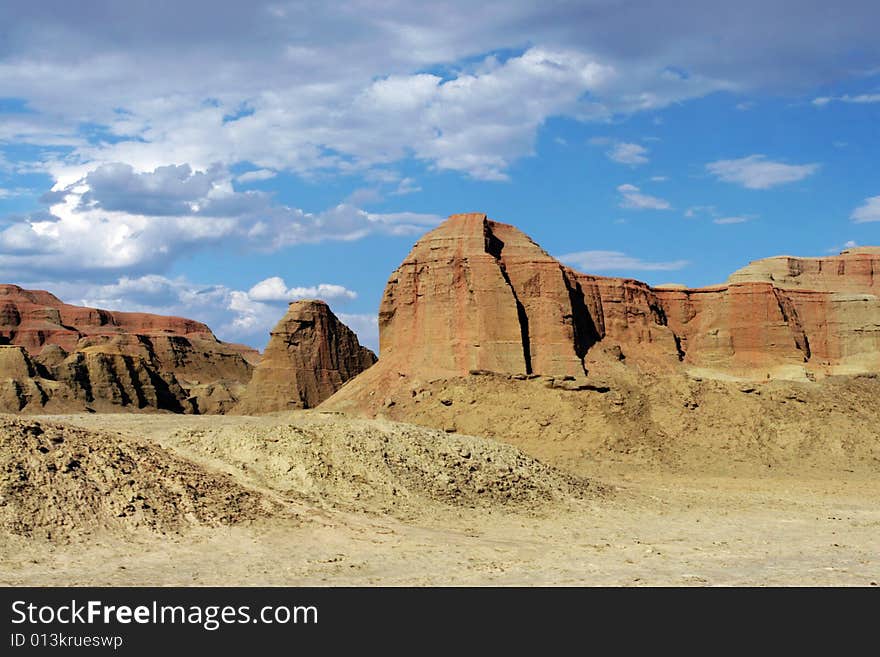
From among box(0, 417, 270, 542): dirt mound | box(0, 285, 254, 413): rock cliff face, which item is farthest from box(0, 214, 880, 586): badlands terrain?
box(0, 285, 254, 413): rock cliff face

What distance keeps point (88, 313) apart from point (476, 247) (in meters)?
98.3

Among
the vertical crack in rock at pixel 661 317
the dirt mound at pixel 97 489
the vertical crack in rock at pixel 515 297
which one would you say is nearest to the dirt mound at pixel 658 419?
the vertical crack in rock at pixel 515 297

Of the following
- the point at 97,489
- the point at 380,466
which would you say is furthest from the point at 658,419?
the point at 97,489

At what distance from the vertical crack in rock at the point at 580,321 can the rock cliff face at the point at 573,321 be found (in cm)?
10

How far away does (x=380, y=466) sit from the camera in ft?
88.6

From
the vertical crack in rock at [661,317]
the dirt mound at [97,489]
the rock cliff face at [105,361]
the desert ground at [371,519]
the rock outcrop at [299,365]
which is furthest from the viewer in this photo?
the rock outcrop at [299,365]

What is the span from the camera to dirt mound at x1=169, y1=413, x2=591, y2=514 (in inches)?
1005

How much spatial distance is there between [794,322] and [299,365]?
3497cm

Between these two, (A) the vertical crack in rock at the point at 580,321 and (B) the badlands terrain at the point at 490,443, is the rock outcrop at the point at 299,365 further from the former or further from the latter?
(A) the vertical crack in rock at the point at 580,321

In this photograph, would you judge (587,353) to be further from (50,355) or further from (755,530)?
(50,355)

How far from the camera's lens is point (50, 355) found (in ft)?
290

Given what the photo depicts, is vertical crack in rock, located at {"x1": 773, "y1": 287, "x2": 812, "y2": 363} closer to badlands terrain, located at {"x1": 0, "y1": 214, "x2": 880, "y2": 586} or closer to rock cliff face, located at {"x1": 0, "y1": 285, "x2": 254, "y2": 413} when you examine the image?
badlands terrain, located at {"x1": 0, "y1": 214, "x2": 880, "y2": 586}

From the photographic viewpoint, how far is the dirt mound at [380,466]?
25.5 meters

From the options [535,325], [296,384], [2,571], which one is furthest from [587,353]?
[2,571]
